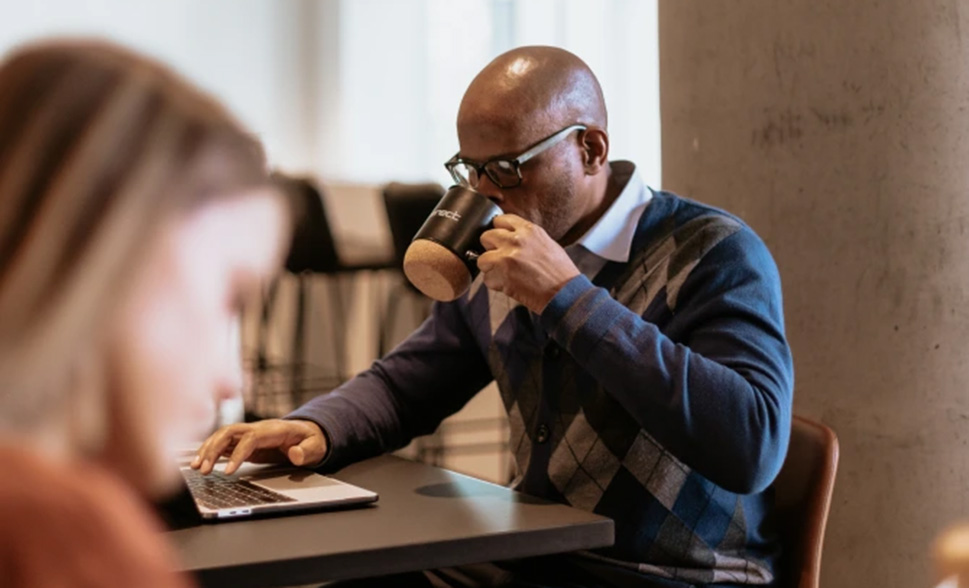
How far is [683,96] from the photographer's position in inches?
93.6

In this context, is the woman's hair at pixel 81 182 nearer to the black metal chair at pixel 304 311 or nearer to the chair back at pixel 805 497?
Result: the chair back at pixel 805 497

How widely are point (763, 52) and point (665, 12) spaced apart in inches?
12.5

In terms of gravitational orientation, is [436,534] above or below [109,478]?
below

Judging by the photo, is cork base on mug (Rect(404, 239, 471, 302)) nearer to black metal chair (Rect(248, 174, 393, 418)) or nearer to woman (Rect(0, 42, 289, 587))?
woman (Rect(0, 42, 289, 587))

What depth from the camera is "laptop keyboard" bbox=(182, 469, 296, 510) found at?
59.8 inches

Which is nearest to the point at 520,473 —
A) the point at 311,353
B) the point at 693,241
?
the point at 693,241

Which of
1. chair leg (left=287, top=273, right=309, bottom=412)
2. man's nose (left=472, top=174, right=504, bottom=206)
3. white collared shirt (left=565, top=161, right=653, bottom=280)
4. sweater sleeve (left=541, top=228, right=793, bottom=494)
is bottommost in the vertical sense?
chair leg (left=287, top=273, right=309, bottom=412)

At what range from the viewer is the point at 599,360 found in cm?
161

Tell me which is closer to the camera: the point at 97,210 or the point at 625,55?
the point at 97,210

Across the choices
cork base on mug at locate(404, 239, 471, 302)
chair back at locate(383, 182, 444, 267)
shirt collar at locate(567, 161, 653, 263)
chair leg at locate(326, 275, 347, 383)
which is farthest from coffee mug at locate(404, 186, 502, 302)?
chair leg at locate(326, 275, 347, 383)

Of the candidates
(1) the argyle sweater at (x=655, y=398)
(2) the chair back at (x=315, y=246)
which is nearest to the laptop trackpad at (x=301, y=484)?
(1) the argyle sweater at (x=655, y=398)

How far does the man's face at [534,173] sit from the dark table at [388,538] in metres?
0.47

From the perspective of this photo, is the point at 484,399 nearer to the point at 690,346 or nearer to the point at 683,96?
the point at 683,96

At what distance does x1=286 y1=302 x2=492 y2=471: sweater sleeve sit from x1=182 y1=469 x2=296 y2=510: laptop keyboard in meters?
0.33
